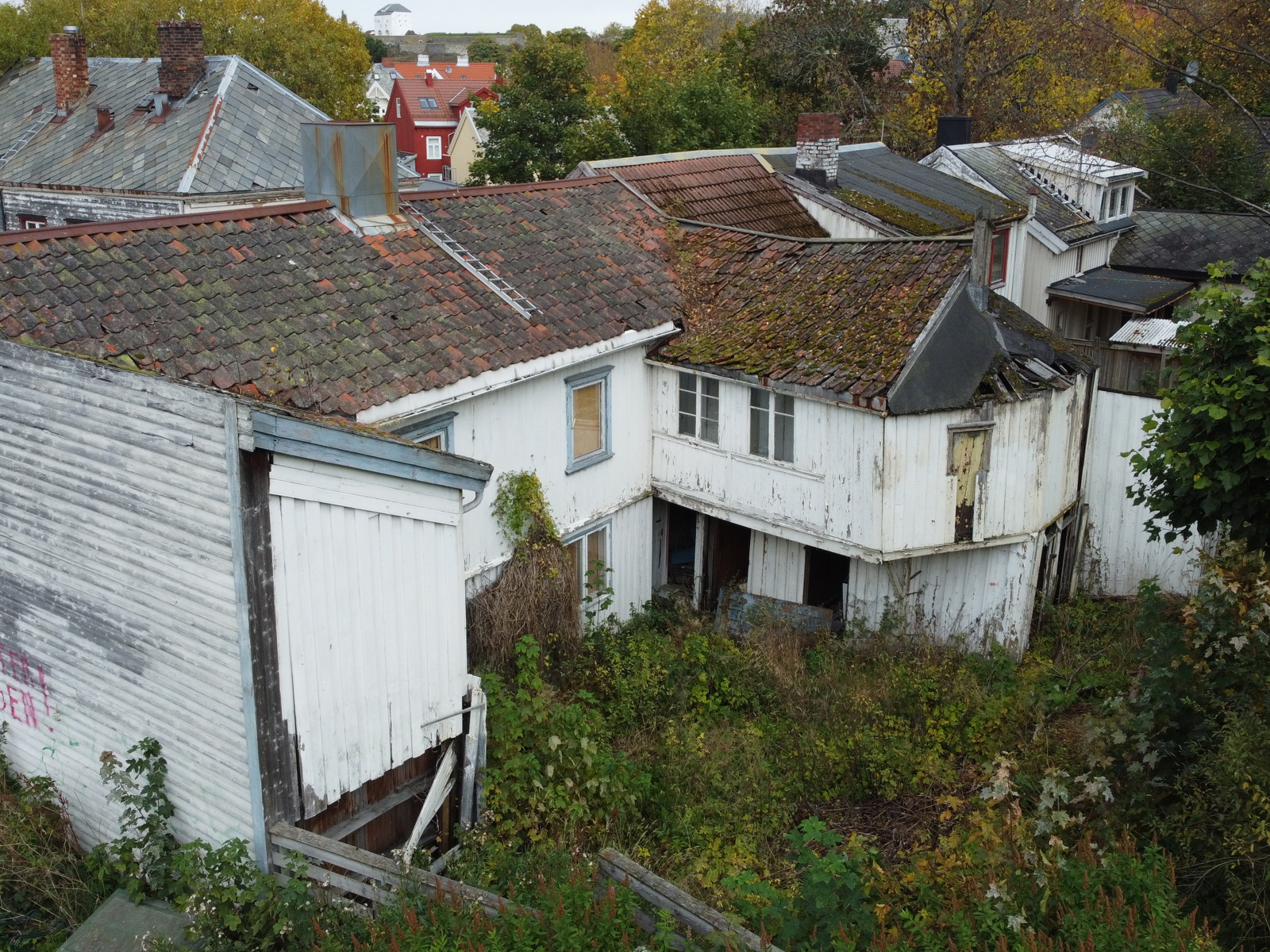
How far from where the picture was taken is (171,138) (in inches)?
857

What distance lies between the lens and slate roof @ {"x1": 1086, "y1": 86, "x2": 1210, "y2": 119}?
31297 millimetres

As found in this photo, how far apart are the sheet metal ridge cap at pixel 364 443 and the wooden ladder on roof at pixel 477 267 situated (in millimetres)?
4618

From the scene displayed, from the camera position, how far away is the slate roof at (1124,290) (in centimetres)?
2255

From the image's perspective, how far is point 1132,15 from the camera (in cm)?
4147

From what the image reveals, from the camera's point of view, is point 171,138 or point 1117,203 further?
point 1117,203

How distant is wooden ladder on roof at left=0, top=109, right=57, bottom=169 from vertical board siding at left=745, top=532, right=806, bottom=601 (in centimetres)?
2012

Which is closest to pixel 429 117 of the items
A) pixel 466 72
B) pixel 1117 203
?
pixel 466 72

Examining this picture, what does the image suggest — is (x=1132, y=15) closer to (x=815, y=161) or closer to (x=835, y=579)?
(x=815, y=161)

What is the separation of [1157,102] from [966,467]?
2713 centimetres

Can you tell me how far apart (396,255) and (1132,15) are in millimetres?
39821

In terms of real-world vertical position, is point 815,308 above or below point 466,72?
below

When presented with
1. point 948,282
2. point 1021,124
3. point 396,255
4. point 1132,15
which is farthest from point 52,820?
point 1132,15

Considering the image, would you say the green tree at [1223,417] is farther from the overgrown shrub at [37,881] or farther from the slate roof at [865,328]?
the overgrown shrub at [37,881]

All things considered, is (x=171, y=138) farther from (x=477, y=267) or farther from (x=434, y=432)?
(x=434, y=432)
